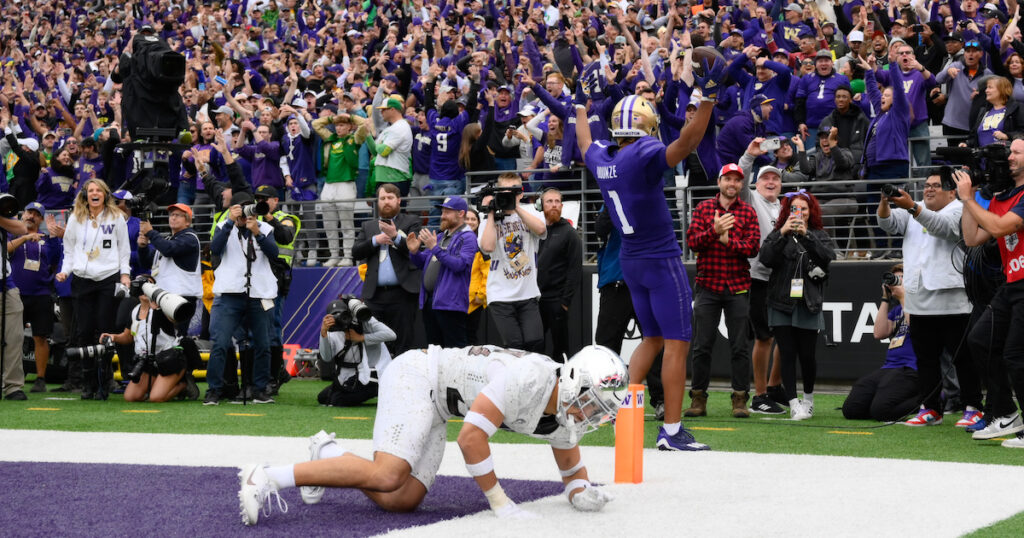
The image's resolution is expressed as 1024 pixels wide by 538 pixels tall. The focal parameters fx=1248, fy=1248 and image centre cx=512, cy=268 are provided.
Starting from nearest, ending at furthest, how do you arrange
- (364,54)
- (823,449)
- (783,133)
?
1. (823,449)
2. (783,133)
3. (364,54)

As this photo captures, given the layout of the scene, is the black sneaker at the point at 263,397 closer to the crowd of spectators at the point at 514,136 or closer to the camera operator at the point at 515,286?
the crowd of spectators at the point at 514,136

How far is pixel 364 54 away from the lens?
2348 cm

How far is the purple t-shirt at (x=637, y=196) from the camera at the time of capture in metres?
8.16

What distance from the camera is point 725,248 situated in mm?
10336

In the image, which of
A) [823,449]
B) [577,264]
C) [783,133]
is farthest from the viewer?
[783,133]

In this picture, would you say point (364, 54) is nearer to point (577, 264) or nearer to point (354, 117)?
point (354, 117)

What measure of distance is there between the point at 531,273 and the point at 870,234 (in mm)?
4721

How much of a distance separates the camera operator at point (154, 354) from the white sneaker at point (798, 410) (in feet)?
20.8

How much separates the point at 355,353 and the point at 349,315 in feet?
1.27

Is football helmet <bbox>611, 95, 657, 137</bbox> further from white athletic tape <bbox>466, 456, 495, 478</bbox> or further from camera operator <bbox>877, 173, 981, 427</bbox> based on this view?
white athletic tape <bbox>466, 456, 495, 478</bbox>

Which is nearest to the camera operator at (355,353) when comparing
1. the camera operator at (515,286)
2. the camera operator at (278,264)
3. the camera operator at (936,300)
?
the camera operator at (278,264)

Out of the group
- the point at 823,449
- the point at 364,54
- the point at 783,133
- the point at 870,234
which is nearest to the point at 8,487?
the point at 823,449

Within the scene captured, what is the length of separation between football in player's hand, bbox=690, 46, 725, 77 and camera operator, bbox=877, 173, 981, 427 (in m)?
5.57

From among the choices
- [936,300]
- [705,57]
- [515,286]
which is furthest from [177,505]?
[705,57]
